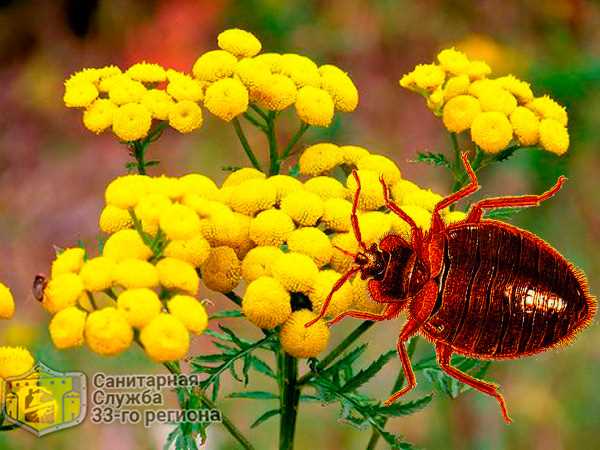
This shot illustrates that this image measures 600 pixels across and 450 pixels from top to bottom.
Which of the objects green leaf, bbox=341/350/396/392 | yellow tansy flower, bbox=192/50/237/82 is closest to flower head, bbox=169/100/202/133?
yellow tansy flower, bbox=192/50/237/82

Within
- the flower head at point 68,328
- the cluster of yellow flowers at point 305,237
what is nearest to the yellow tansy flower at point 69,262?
the flower head at point 68,328

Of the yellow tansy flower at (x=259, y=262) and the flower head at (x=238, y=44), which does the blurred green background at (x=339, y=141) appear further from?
the yellow tansy flower at (x=259, y=262)

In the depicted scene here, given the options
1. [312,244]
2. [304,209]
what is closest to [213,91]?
[304,209]

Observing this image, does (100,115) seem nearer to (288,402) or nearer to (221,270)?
(221,270)

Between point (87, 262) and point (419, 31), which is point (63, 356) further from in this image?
point (419, 31)

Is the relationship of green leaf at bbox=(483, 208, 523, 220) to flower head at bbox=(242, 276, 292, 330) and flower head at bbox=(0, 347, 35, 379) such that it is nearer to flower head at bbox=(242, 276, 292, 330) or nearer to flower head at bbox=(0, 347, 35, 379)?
flower head at bbox=(242, 276, 292, 330)

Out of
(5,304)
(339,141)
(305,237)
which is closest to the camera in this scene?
(5,304)

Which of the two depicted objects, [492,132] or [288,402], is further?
[492,132]

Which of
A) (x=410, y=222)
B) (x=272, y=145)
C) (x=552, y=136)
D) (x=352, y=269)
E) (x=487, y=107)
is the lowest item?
(x=352, y=269)

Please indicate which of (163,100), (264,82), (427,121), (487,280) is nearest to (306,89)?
(264,82)
